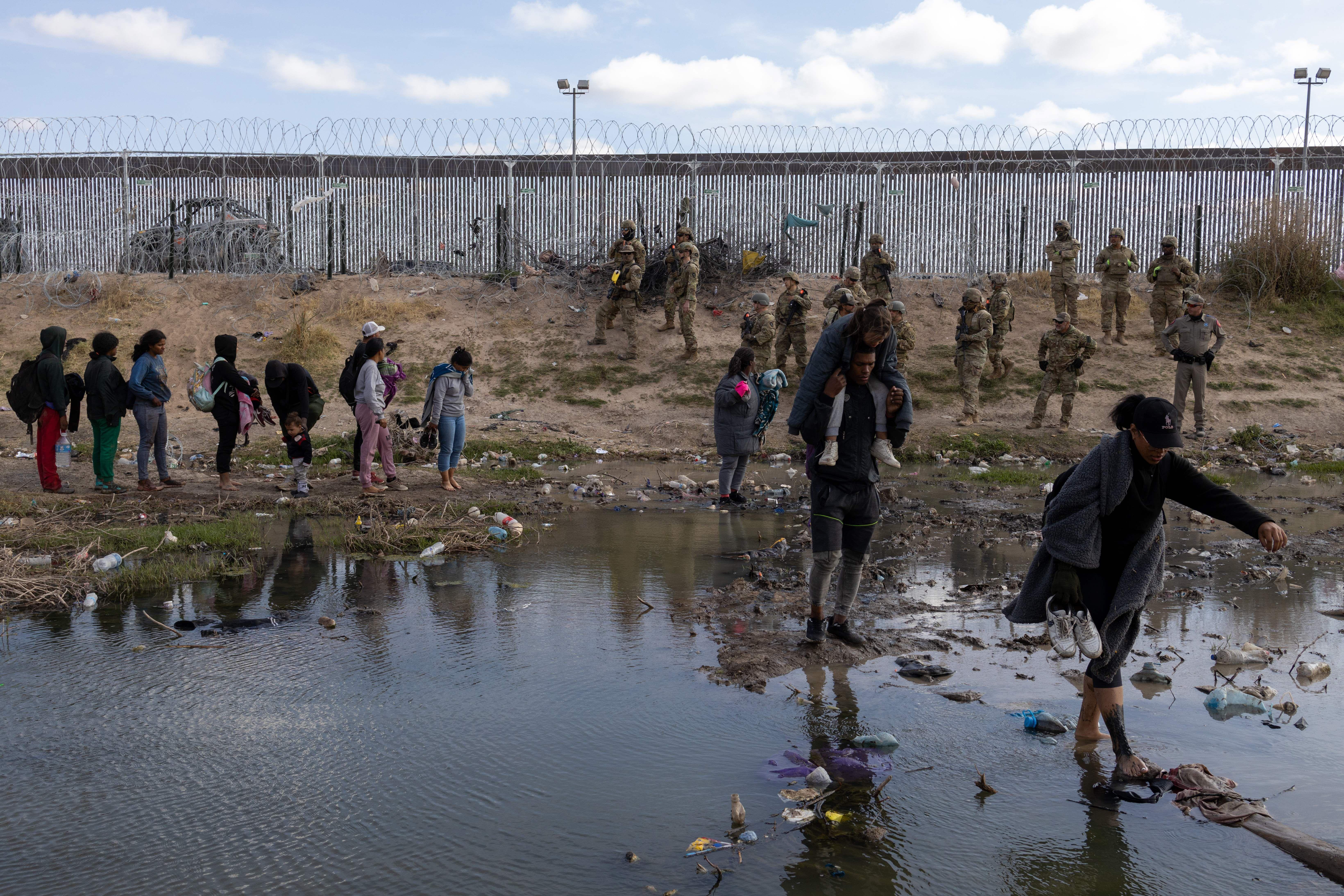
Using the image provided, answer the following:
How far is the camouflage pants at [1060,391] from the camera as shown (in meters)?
14.5

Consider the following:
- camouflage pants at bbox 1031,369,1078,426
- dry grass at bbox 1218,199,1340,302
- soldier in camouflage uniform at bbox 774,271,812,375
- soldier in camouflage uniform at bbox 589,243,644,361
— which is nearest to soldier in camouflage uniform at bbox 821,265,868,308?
soldier in camouflage uniform at bbox 774,271,812,375

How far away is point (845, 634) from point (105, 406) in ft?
25.8

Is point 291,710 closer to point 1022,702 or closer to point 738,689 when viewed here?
point 738,689

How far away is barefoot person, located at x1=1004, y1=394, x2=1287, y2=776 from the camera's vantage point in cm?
368

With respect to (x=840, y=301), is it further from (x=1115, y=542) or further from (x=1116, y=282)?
(x=1115, y=542)

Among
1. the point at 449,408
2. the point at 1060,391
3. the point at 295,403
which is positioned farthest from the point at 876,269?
the point at 295,403

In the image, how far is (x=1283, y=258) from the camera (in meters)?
19.4

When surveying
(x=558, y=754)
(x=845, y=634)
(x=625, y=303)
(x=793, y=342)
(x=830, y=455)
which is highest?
(x=625, y=303)

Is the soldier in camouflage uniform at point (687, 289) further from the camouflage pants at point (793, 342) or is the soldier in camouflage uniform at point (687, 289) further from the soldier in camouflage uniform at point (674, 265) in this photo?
the camouflage pants at point (793, 342)

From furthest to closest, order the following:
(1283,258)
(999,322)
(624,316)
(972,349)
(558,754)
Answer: (1283,258)
(624,316)
(999,322)
(972,349)
(558,754)

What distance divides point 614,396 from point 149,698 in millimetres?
12480

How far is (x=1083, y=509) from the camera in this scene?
12.3 ft

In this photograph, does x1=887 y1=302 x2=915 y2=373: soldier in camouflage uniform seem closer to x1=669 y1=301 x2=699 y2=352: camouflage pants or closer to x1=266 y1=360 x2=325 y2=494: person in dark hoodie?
x1=669 y1=301 x2=699 y2=352: camouflage pants

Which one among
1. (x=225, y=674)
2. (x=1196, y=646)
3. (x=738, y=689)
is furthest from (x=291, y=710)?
(x=1196, y=646)
